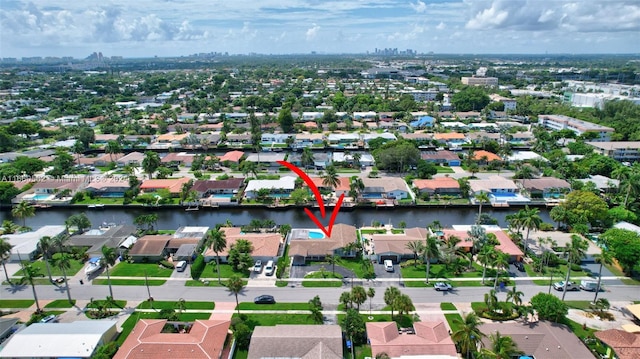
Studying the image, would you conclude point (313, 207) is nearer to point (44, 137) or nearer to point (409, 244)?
point (409, 244)

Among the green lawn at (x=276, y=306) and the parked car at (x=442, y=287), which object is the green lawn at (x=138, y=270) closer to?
the green lawn at (x=276, y=306)

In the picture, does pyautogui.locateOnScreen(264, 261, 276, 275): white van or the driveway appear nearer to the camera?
the driveway

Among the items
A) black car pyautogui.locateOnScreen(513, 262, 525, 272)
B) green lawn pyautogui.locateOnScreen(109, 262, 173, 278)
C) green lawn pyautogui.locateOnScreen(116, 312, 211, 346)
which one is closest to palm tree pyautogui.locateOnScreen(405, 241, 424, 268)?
black car pyautogui.locateOnScreen(513, 262, 525, 272)

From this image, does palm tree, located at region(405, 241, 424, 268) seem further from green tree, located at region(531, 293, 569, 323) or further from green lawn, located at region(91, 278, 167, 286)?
green lawn, located at region(91, 278, 167, 286)

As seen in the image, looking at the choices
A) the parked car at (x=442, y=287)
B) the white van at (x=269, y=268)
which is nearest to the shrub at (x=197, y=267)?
the white van at (x=269, y=268)

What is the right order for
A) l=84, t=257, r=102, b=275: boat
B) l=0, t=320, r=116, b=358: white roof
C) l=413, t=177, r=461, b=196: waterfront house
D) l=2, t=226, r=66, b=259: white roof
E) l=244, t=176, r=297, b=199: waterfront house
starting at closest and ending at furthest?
l=0, t=320, r=116, b=358: white roof < l=84, t=257, r=102, b=275: boat < l=2, t=226, r=66, b=259: white roof < l=244, t=176, r=297, b=199: waterfront house < l=413, t=177, r=461, b=196: waterfront house

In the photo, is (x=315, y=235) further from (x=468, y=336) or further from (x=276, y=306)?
(x=468, y=336)

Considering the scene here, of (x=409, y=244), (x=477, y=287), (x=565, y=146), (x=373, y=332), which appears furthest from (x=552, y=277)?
(x=565, y=146)
